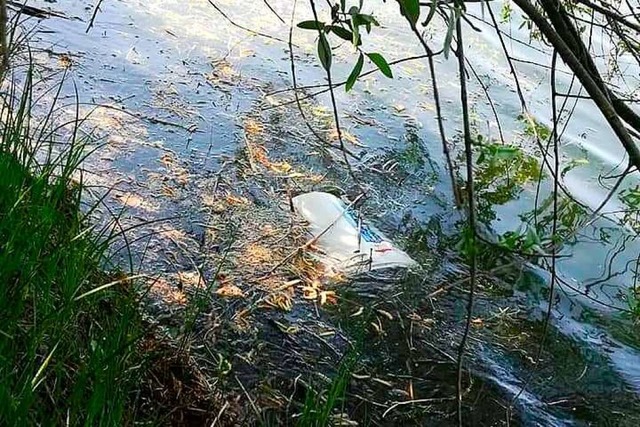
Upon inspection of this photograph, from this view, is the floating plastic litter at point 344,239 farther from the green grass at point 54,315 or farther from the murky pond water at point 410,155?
the green grass at point 54,315

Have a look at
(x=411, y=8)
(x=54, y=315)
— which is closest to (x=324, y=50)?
(x=411, y=8)

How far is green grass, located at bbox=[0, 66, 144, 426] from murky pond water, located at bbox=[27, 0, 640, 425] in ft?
2.80

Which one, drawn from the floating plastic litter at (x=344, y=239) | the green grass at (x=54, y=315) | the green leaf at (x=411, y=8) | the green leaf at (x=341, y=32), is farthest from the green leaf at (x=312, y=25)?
the floating plastic litter at (x=344, y=239)

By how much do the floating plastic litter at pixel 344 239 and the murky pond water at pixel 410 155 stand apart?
4.4 inches

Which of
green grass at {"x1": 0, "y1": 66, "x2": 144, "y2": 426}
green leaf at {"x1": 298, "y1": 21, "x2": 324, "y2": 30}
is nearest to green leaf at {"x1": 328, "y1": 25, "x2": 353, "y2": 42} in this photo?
green leaf at {"x1": 298, "y1": 21, "x2": 324, "y2": 30}

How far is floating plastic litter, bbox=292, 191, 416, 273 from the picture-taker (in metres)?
3.04

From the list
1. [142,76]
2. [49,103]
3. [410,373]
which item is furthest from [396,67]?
[410,373]

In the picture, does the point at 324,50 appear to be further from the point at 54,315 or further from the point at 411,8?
the point at 54,315

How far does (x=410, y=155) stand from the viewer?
12.4 ft

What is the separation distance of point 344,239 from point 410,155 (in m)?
0.83

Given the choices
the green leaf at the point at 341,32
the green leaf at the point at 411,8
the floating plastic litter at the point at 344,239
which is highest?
the green leaf at the point at 411,8

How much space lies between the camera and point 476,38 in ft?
15.7

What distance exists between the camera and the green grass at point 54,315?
1.51 meters

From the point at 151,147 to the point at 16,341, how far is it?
1986 millimetres
